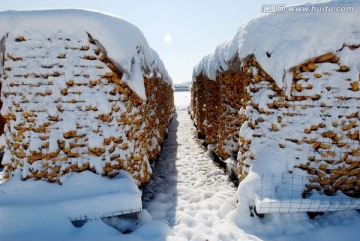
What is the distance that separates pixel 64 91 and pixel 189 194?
261cm

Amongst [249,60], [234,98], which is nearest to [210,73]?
[234,98]

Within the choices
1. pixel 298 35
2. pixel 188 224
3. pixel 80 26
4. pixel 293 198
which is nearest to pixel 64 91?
pixel 80 26

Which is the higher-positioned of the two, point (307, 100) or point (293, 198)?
point (307, 100)

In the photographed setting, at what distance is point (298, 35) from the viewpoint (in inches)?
131

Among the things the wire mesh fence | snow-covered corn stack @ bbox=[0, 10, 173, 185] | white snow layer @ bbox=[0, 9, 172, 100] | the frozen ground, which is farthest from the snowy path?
white snow layer @ bbox=[0, 9, 172, 100]

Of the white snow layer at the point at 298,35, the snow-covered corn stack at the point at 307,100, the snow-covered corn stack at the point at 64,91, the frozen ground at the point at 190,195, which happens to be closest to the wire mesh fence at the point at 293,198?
the snow-covered corn stack at the point at 307,100

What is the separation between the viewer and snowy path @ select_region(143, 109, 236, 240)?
139 inches

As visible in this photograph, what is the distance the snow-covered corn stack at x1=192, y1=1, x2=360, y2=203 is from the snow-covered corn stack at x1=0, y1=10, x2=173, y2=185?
1841 millimetres

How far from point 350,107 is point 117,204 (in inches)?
127

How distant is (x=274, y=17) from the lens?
3.49 metres

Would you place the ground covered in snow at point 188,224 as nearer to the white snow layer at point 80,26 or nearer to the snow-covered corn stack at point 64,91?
the snow-covered corn stack at point 64,91

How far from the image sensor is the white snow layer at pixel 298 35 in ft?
10.6

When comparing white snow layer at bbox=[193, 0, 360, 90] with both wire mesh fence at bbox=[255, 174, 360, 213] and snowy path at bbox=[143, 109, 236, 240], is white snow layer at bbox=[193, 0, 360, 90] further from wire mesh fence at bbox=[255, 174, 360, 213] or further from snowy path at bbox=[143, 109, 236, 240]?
snowy path at bbox=[143, 109, 236, 240]

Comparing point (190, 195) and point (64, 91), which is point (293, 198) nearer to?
point (190, 195)
